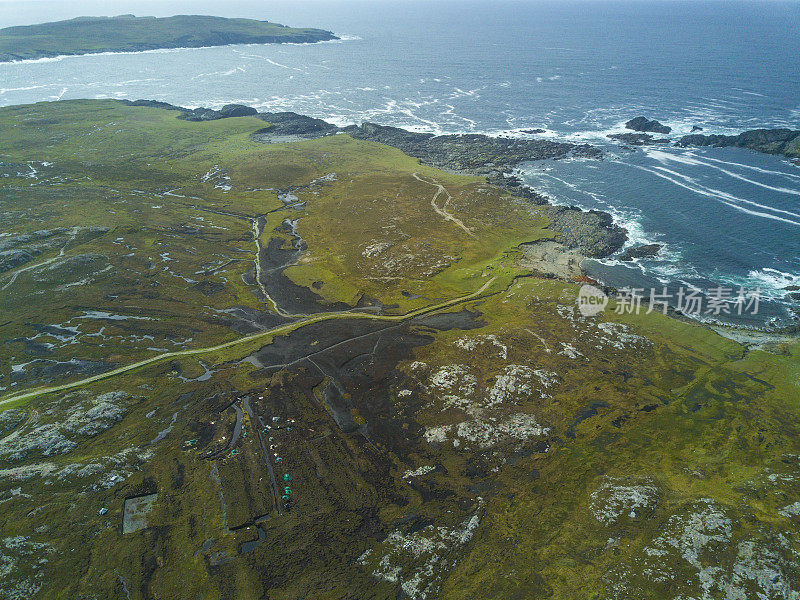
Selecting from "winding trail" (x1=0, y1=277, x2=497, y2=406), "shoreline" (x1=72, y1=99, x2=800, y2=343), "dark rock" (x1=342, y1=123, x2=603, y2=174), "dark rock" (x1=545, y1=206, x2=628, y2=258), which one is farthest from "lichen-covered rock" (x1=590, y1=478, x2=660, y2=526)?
"dark rock" (x1=342, y1=123, x2=603, y2=174)

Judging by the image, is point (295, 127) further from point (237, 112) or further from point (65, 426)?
point (65, 426)

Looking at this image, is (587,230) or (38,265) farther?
(587,230)

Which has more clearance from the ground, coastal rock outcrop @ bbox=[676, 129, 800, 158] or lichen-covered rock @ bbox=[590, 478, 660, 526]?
coastal rock outcrop @ bbox=[676, 129, 800, 158]

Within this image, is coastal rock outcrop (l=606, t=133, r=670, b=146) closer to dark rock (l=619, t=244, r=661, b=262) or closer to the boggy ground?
dark rock (l=619, t=244, r=661, b=262)

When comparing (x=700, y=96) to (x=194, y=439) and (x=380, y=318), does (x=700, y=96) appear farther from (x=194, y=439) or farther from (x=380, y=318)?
(x=194, y=439)

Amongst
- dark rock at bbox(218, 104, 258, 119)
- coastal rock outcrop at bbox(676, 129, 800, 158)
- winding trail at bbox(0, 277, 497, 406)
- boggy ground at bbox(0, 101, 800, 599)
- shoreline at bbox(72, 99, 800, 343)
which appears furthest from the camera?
dark rock at bbox(218, 104, 258, 119)

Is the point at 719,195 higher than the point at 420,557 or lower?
higher

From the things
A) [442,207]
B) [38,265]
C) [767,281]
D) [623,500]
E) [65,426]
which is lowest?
[623,500]

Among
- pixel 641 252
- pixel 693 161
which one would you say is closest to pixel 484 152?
pixel 693 161
